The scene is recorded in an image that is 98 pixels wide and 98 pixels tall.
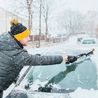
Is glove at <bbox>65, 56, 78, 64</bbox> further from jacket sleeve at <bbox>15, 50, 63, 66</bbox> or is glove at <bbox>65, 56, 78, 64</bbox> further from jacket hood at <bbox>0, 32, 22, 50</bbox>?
jacket hood at <bbox>0, 32, 22, 50</bbox>

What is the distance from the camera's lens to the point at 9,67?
4230 mm

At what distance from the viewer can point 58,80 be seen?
5.01m

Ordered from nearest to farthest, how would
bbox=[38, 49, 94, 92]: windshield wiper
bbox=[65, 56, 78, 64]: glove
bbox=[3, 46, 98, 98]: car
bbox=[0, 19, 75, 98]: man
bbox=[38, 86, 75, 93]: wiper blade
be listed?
bbox=[0, 19, 75, 98]: man, bbox=[3, 46, 98, 98]: car, bbox=[38, 86, 75, 93]: wiper blade, bbox=[38, 49, 94, 92]: windshield wiper, bbox=[65, 56, 78, 64]: glove

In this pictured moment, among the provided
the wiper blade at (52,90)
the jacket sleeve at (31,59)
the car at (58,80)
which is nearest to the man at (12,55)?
the jacket sleeve at (31,59)

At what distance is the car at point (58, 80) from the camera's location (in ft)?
14.8

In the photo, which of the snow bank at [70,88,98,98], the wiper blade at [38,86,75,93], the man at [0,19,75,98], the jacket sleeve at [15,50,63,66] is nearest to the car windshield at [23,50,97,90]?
the wiper blade at [38,86,75,93]

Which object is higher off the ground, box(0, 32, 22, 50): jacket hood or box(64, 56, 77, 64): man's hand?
box(0, 32, 22, 50): jacket hood

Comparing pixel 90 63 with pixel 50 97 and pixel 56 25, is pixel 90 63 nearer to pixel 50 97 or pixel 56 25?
pixel 50 97

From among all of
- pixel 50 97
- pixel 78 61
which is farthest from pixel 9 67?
pixel 78 61

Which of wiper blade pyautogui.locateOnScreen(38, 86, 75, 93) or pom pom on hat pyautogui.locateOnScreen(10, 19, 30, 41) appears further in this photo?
wiper blade pyautogui.locateOnScreen(38, 86, 75, 93)

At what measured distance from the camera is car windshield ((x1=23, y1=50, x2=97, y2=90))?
4.91 meters

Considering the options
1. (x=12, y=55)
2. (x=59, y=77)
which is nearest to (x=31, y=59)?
(x=12, y=55)

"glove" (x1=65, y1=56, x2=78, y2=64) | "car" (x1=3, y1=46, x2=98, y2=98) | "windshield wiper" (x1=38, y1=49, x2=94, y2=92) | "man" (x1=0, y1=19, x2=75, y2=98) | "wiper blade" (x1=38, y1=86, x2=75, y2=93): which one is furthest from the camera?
"glove" (x1=65, y1=56, x2=78, y2=64)

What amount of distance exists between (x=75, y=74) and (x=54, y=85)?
40 cm
